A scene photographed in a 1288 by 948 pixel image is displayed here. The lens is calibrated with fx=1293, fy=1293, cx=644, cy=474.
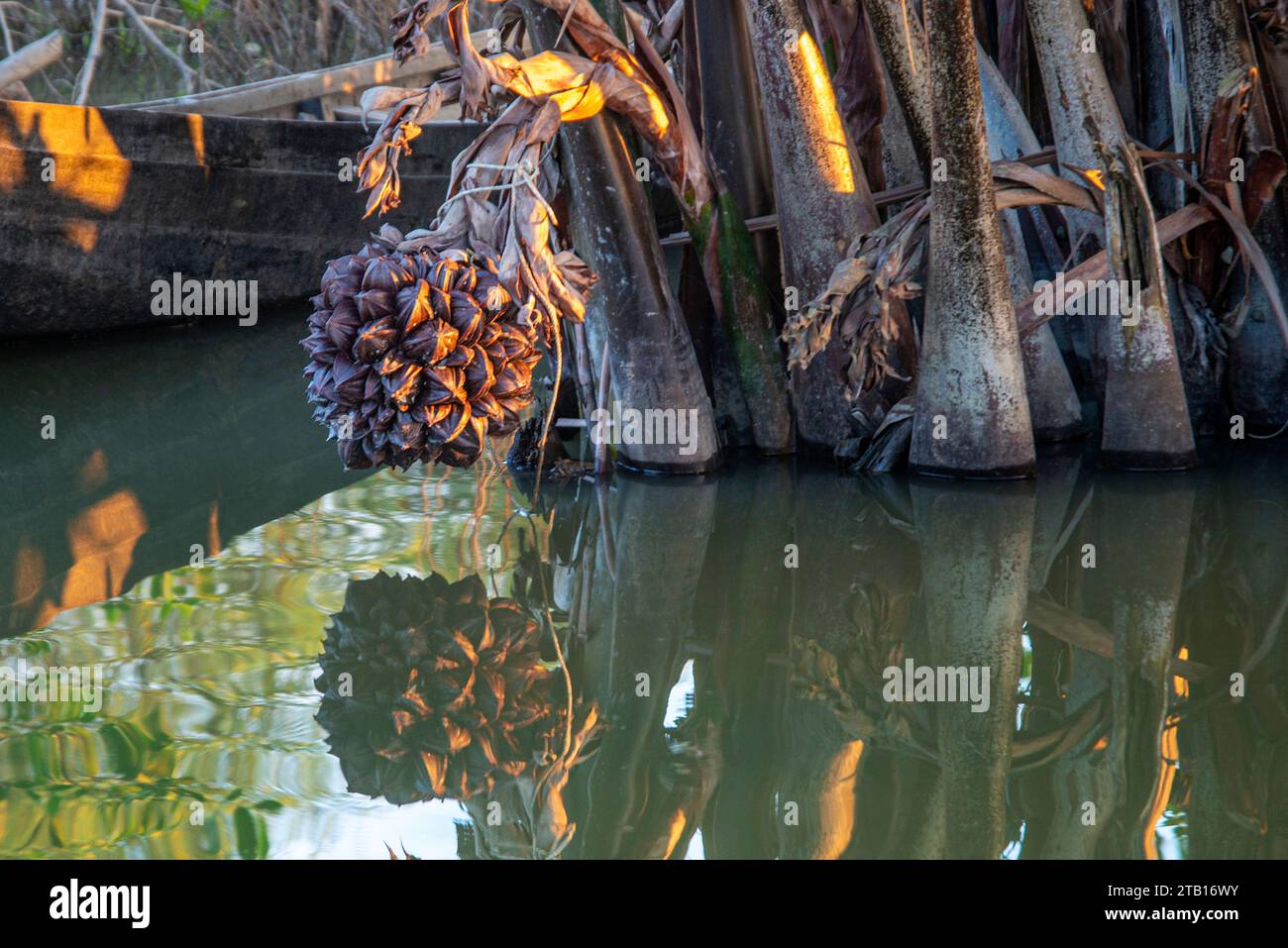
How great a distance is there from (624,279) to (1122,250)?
79 centimetres

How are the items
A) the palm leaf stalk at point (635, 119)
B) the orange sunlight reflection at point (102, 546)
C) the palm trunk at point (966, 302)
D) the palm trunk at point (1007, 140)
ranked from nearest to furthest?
the palm leaf stalk at point (635, 119) → the orange sunlight reflection at point (102, 546) → the palm trunk at point (966, 302) → the palm trunk at point (1007, 140)

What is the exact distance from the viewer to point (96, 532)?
2.05 m

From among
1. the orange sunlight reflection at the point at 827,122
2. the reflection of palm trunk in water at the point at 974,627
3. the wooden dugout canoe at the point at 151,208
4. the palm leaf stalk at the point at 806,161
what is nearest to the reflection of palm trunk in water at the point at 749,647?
the reflection of palm trunk in water at the point at 974,627

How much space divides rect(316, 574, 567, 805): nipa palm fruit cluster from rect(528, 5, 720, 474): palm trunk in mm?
562

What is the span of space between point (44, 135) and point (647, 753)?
280 cm

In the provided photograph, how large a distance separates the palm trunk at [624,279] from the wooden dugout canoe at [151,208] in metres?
1.65

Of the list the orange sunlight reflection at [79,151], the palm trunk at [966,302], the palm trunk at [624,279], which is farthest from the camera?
the orange sunlight reflection at [79,151]

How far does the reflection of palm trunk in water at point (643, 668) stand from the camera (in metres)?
1.11

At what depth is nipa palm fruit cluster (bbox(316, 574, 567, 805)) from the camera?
1.21m

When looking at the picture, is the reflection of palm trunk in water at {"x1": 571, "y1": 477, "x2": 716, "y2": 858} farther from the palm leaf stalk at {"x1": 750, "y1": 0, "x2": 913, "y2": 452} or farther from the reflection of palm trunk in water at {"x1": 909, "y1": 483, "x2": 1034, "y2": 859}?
the palm leaf stalk at {"x1": 750, "y1": 0, "x2": 913, "y2": 452}

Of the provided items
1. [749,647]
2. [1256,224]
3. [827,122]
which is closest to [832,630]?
[749,647]

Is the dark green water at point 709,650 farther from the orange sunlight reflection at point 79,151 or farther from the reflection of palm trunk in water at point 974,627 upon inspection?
the orange sunlight reflection at point 79,151

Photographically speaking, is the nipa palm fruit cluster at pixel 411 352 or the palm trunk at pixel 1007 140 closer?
the nipa palm fruit cluster at pixel 411 352

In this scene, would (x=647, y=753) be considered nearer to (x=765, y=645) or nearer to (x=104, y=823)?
(x=765, y=645)
